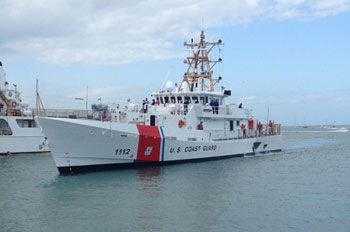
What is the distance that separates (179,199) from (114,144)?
351 inches

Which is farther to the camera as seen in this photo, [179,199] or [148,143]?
[148,143]

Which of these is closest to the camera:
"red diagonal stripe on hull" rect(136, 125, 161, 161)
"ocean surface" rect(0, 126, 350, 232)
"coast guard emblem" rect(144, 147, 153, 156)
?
"ocean surface" rect(0, 126, 350, 232)

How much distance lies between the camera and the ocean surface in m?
17.3

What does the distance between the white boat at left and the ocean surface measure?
41.7 feet

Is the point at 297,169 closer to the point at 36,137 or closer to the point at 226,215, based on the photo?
the point at 226,215

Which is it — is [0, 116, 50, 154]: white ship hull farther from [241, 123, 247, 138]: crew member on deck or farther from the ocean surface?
[241, 123, 247, 138]: crew member on deck

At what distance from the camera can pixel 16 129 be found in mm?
46125

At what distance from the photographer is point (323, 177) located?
1137 inches

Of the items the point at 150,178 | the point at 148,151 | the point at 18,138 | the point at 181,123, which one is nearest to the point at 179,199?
the point at 150,178

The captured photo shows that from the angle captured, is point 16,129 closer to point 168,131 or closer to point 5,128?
point 5,128

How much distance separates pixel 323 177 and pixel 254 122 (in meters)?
14.9

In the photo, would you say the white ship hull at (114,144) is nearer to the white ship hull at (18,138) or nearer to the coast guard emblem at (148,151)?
the coast guard emblem at (148,151)

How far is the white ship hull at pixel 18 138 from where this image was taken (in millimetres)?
45406

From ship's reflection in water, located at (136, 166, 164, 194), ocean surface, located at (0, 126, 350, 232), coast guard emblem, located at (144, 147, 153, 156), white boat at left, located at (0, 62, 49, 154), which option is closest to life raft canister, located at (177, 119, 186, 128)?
ocean surface, located at (0, 126, 350, 232)
